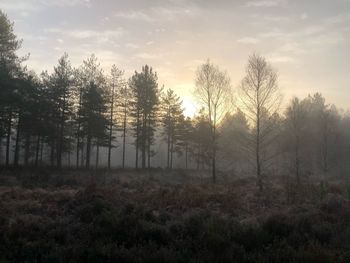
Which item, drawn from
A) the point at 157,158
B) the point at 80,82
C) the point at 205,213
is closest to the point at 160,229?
the point at 205,213

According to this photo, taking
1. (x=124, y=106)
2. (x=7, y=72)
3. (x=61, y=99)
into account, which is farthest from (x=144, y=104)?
(x=7, y=72)

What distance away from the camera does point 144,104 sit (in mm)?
49656

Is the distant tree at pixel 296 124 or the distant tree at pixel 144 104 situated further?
the distant tree at pixel 144 104

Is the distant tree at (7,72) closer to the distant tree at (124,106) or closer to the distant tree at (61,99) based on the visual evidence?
the distant tree at (61,99)

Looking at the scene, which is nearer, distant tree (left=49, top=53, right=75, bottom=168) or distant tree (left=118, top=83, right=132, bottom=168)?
distant tree (left=49, top=53, right=75, bottom=168)

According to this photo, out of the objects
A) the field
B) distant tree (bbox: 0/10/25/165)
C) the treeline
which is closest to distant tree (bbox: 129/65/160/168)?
the treeline

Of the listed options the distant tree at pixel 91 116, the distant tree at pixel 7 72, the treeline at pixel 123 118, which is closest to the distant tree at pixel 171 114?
the treeline at pixel 123 118

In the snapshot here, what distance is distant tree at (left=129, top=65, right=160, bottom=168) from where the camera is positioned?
4941 centimetres

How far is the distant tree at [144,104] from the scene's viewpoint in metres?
49.4

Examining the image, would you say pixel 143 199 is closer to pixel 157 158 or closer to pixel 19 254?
pixel 19 254

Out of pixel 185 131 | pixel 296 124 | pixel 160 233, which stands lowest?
pixel 160 233

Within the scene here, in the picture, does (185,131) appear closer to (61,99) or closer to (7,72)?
(61,99)

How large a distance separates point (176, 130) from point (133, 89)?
12453mm

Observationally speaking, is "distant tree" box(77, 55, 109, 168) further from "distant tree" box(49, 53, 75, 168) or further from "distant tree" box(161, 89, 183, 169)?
"distant tree" box(161, 89, 183, 169)
